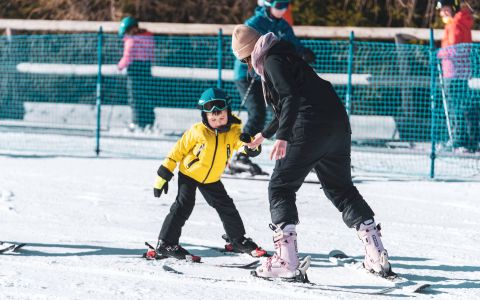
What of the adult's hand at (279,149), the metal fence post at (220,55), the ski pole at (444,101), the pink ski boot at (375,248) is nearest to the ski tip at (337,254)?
the pink ski boot at (375,248)

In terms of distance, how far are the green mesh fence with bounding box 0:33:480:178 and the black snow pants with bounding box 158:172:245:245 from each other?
4.52m

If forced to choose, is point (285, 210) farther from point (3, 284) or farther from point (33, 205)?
point (33, 205)

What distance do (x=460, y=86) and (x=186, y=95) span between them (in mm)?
3783

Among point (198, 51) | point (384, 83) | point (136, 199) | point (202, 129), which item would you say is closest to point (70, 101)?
point (198, 51)

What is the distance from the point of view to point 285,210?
5.62m

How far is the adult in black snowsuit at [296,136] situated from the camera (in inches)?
217

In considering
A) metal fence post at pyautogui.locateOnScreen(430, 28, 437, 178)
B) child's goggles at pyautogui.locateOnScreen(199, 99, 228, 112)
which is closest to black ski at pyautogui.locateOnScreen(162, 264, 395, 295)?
child's goggles at pyautogui.locateOnScreen(199, 99, 228, 112)

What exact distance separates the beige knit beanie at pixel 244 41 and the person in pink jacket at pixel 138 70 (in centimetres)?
690

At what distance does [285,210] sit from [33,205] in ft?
10.9

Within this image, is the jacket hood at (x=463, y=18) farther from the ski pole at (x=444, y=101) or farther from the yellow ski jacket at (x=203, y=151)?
the yellow ski jacket at (x=203, y=151)

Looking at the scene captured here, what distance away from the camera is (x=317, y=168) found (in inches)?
230

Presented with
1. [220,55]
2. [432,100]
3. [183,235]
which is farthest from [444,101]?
[183,235]

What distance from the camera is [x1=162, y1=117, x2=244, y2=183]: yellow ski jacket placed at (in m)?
6.25

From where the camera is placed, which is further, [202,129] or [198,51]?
[198,51]
